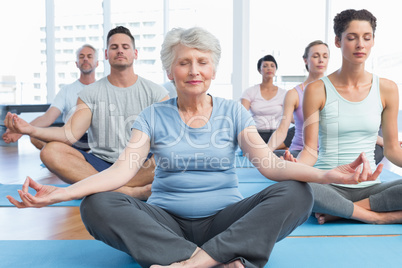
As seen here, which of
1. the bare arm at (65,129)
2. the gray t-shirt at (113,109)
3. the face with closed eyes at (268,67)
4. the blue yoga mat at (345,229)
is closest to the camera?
the blue yoga mat at (345,229)

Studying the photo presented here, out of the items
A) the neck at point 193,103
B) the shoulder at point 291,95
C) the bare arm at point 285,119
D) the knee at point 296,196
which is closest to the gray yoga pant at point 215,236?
the knee at point 296,196

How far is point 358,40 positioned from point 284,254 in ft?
3.41

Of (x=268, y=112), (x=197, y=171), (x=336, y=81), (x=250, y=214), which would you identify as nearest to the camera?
(x=250, y=214)

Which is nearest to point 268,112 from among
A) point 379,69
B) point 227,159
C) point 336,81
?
point 336,81

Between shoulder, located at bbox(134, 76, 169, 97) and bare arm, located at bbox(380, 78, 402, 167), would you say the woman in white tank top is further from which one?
shoulder, located at bbox(134, 76, 169, 97)

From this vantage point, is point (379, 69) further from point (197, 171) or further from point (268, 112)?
point (197, 171)

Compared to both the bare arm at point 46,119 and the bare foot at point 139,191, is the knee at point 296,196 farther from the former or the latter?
the bare arm at point 46,119

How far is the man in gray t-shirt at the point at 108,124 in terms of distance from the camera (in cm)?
243

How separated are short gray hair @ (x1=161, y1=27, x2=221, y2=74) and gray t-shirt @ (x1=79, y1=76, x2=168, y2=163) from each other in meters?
1.02

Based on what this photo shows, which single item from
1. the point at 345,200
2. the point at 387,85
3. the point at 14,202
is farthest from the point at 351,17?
the point at 14,202

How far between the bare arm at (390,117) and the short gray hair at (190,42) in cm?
99

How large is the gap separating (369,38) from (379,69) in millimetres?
5881

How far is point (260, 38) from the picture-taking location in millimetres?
6938

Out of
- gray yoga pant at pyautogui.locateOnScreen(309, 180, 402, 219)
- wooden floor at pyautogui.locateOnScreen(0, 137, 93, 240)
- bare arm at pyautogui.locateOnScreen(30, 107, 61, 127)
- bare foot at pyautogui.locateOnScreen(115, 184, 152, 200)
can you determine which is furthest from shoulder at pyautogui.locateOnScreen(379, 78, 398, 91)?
bare arm at pyautogui.locateOnScreen(30, 107, 61, 127)
